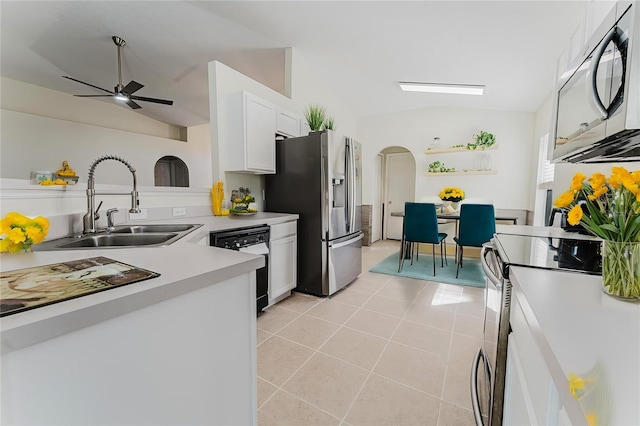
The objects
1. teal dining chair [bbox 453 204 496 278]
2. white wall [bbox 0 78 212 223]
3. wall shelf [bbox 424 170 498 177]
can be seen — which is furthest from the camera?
wall shelf [bbox 424 170 498 177]

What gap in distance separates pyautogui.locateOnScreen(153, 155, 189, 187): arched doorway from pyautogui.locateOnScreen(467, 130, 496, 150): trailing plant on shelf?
21.3 feet

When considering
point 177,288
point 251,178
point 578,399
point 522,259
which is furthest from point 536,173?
point 177,288

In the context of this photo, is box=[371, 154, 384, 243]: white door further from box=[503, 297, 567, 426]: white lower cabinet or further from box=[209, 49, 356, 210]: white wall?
box=[503, 297, 567, 426]: white lower cabinet

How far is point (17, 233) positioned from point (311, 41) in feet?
10.9

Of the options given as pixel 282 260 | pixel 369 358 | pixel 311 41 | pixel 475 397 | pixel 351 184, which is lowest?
pixel 369 358

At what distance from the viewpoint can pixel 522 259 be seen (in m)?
1.14

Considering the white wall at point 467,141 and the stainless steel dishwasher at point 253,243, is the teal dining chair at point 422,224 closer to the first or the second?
the white wall at point 467,141

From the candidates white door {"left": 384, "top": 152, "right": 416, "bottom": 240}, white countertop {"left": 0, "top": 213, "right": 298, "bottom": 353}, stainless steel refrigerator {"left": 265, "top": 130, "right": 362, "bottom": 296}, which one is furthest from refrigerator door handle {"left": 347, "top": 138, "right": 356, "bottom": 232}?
white door {"left": 384, "top": 152, "right": 416, "bottom": 240}

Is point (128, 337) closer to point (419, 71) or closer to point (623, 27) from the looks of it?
point (623, 27)

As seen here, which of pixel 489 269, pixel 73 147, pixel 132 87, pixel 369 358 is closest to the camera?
pixel 489 269

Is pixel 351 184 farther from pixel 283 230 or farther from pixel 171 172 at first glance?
pixel 171 172

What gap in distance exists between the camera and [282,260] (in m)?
2.73

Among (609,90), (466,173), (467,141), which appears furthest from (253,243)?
(467,141)

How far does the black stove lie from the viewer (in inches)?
41.2
